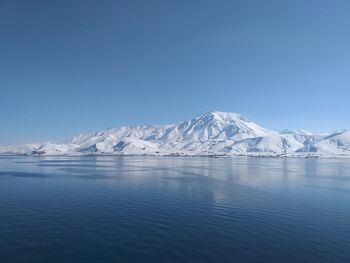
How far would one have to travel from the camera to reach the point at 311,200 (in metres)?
67.1

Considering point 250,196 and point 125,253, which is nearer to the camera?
point 125,253

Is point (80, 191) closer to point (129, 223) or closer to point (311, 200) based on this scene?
point (129, 223)

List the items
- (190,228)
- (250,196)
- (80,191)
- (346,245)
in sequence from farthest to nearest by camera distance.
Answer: (80,191) → (250,196) → (190,228) → (346,245)

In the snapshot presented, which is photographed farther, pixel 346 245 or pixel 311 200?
pixel 311 200

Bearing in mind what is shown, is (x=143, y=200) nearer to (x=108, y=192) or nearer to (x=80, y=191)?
(x=108, y=192)

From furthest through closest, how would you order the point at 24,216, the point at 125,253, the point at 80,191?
the point at 80,191, the point at 24,216, the point at 125,253

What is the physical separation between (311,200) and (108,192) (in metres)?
55.7

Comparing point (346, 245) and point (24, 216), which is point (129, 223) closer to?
point (24, 216)

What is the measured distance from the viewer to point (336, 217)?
50875mm

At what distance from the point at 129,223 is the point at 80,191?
3847cm

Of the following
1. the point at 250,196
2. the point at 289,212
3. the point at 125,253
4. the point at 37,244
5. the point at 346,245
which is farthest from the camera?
the point at 250,196

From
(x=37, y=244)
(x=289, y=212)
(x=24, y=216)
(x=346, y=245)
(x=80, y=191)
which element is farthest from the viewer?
(x=80, y=191)

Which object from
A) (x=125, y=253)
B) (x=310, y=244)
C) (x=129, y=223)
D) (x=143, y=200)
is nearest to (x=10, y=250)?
(x=125, y=253)

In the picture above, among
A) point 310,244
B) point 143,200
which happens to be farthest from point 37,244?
point 310,244
